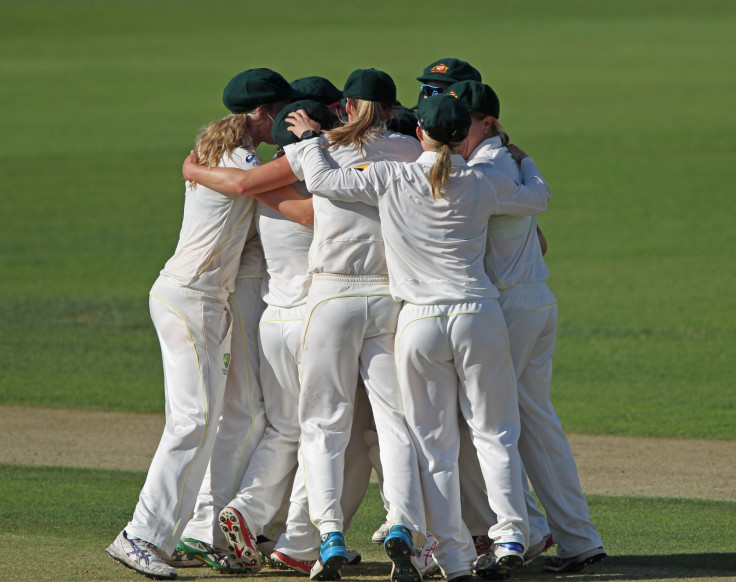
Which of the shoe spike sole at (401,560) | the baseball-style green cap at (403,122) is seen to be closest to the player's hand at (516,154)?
the baseball-style green cap at (403,122)

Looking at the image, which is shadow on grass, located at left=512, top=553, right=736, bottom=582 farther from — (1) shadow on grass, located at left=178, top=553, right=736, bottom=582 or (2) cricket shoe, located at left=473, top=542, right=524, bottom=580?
(2) cricket shoe, located at left=473, top=542, right=524, bottom=580

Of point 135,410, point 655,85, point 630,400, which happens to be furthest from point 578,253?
point 655,85

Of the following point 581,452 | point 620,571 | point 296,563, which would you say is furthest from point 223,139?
point 581,452

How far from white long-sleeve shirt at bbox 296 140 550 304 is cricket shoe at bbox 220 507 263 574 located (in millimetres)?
1405

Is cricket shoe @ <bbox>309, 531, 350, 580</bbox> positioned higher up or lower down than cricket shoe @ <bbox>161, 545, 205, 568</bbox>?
higher up

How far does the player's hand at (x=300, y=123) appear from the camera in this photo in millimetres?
5793

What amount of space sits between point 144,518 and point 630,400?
7.57 meters

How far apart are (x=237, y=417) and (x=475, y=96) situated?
2.06m

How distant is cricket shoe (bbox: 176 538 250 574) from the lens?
233 inches

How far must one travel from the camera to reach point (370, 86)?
5617mm

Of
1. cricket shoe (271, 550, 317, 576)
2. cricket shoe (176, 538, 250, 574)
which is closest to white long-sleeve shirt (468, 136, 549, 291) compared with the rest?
cricket shoe (271, 550, 317, 576)

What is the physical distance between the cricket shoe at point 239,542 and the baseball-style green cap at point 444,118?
2119 mm

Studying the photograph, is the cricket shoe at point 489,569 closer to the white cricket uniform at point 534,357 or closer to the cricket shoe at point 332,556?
the white cricket uniform at point 534,357

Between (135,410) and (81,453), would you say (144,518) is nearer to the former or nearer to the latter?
(81,453)
